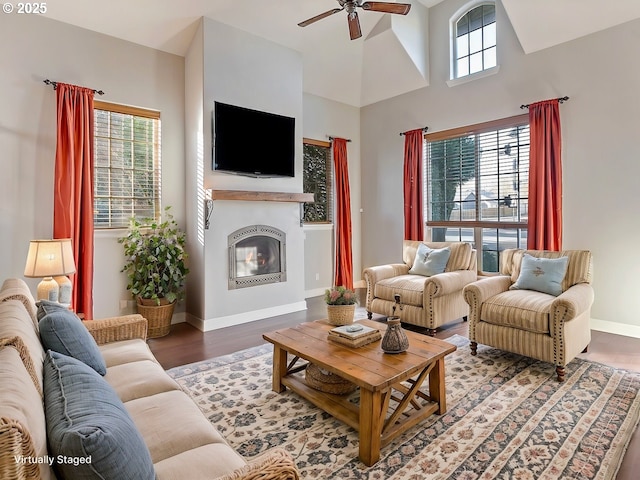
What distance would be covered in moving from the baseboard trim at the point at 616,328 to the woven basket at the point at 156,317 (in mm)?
4751

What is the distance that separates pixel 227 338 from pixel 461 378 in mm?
2342

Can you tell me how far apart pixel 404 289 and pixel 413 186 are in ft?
6.84

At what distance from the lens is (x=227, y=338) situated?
154 inches

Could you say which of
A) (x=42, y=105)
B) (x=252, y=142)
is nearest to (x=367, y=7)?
(x=252, y=142)

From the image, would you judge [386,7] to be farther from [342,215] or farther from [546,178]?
[342,215]

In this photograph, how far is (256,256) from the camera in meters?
4.71

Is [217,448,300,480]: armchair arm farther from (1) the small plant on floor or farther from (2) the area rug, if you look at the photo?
(1) the small plant on floor

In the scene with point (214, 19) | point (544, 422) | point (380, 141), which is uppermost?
point (214, 19)

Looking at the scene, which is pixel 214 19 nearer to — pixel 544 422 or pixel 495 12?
pixel 495 12

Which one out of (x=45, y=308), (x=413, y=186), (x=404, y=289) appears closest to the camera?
(x=45, y=308)

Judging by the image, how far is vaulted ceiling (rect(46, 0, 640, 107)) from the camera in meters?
3.81

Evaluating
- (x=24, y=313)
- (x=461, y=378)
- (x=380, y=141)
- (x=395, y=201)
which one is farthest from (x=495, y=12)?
A: (x=24, y=313)

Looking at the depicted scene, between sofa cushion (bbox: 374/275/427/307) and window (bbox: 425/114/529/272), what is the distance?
→ 1343 millimetres

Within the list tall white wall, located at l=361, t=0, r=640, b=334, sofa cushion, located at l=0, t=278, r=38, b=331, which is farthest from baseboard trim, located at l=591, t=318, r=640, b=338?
sofa cushion, located at l=0, t=278, r=38, b=331
